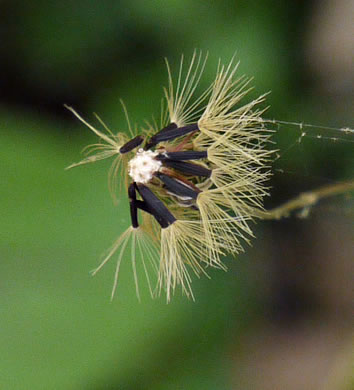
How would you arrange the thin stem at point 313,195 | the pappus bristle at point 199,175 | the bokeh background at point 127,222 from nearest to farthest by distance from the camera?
the pappus bristle at point 199,175, the thin stem at point 313,195, the bokeh background at point 127,222

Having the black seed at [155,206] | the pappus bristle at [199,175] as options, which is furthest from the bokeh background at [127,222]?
the black seed at [155,206]

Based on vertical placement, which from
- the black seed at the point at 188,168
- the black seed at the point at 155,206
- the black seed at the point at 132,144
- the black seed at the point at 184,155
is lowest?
the black seed at the point at 155,206

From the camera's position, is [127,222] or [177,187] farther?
[127,222]

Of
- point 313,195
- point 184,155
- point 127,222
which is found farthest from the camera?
point 127,222

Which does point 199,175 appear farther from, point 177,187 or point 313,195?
point 313,195

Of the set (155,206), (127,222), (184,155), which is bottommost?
(155,206)

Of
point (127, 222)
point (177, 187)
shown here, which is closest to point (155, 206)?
point (177, 187)

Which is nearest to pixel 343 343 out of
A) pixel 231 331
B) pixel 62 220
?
pixel 231 331

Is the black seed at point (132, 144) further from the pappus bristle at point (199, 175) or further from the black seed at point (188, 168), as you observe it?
the black seed at point (188, 168)
